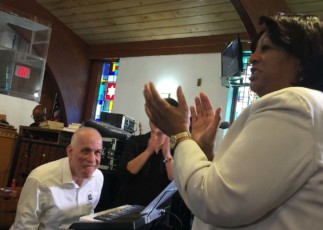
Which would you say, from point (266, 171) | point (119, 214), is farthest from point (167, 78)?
point (266, 171)

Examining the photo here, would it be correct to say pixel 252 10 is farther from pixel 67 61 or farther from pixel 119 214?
pixel 67 61

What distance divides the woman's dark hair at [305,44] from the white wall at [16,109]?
4536mm

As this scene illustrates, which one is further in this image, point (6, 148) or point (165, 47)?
point (165, 47)

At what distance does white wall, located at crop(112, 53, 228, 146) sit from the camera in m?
5.00

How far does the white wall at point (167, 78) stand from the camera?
500cm

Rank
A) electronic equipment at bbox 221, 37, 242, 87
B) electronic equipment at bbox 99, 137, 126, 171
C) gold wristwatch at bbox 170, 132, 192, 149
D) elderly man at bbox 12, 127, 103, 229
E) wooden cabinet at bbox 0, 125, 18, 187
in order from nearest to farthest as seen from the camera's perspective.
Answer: gold wristwatch at bbox 170, 132, 192, 149
elderly man at bbox 12, 127, 103, 229
electronic equipment at bbox 99, 137, 126, 171
electronic equipment at bbox 221, 37, 242, 87
wooden cabinet at bbox 0, 125, 18, 187

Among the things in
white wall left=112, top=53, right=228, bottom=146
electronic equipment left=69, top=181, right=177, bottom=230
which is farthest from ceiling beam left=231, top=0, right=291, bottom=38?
electronic equipment left=69, top=181, right=177, bottom=230

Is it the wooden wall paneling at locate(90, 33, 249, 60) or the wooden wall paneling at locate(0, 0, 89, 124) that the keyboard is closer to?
the wooden wall paneling at locate(90, 33, 249, 60)

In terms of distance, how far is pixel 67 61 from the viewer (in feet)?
19.6

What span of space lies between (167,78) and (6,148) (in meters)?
2.40

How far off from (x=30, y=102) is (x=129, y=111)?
1.40m

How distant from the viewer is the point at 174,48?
546cm

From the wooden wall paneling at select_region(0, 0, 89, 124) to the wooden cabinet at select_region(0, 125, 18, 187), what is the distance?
1.74m

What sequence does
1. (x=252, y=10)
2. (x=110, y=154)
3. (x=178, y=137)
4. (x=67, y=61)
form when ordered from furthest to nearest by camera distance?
(x=67, y=61) < (x=252, y=10) < (x=110, y=154) < (x=178, y=137)
